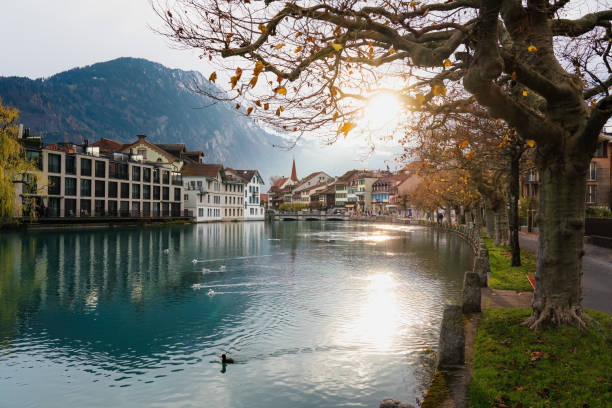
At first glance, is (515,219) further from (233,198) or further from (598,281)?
(233,198)

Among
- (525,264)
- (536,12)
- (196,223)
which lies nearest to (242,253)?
(525,264)

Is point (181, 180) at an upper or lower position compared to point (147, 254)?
upper

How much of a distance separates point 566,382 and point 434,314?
28.4 feet

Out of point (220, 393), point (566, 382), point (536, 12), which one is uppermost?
point (536, 12)

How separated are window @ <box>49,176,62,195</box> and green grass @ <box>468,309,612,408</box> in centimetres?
6675

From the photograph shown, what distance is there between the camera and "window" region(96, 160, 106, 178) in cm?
7162

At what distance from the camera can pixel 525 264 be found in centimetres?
2064

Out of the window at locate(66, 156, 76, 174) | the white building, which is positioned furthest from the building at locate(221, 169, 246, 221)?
the window at locate(66, 156, 76, 174)

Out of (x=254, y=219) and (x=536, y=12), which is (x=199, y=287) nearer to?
(x=536, y=12)

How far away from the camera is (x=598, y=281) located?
52.8 ft

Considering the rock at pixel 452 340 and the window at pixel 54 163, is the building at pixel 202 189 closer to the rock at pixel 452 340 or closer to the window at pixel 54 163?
the window at pixel 54 163

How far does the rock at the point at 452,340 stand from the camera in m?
7.88

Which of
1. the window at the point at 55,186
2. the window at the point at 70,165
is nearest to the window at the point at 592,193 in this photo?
the window at the point at 55,186

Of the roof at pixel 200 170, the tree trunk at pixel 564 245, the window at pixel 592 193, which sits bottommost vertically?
the tree trunk at pixel 564 245
